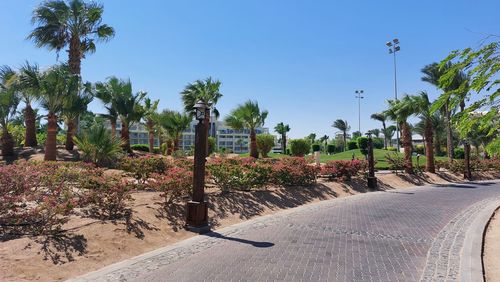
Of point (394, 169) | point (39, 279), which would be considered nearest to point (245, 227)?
point (39, 279)

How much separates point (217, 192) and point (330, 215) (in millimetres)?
3659

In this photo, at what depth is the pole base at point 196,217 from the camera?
8.27 m

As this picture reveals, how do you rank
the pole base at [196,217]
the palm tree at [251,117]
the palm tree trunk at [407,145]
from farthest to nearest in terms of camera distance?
1. the palm tree at [251,117]
2. the palm tree trunk at [407,145]
3. the pole base at [196,217]

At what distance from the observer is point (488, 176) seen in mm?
27078

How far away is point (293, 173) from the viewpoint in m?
14.7

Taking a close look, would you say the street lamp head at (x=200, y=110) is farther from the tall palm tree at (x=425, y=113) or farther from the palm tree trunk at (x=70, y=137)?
the tall palm tree at (x=425, y=113)

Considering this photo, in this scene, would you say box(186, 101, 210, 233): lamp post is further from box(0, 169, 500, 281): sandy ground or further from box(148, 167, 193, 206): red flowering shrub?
box(148, 167, 193, 206): red flowering shrub

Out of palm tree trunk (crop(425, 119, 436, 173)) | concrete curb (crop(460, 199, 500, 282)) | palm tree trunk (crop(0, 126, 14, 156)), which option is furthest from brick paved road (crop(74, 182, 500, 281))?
palm tree trunk (crop(0, 126, 14, 156))

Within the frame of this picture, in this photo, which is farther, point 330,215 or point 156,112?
point 156,112

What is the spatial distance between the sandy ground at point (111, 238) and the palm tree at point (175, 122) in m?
21.3

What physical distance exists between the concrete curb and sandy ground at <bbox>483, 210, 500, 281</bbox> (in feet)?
0.29

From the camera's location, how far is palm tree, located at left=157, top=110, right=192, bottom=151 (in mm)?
32500

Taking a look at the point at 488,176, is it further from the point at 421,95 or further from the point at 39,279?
the point at 39,279

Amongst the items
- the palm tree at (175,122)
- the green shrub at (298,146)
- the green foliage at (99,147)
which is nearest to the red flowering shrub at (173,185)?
the green foliage at (99,147)
